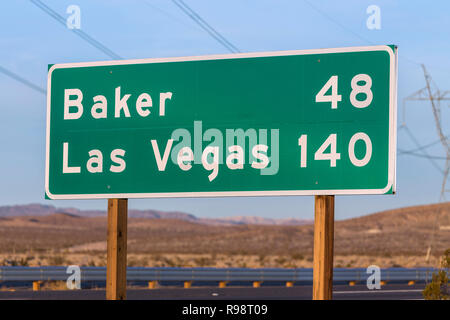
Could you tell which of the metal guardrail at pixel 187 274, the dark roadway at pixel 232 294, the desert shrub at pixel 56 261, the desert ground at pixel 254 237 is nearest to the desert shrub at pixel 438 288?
the dark roadway at pixel 232 294

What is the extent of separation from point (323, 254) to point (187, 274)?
1157 inches

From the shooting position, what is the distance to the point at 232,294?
30734 mm

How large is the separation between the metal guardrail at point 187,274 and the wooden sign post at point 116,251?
24.4m

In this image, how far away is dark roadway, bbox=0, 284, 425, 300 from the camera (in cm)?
2767

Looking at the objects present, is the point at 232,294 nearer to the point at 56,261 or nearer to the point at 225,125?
the point at 225,125

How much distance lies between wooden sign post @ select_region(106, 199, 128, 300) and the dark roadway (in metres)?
18.8

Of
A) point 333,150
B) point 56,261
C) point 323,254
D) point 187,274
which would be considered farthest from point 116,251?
point 56,261

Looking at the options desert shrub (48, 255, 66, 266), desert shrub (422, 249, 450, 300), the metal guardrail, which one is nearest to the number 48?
desert shrub (422, 249, 450, 300)

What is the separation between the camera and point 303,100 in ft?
24.5

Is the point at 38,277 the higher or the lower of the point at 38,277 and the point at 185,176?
the lower
